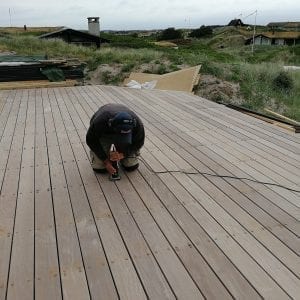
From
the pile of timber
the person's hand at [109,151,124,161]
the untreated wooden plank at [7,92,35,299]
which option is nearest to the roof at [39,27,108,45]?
the pile of timber

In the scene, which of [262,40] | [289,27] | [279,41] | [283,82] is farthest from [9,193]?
[289,27]

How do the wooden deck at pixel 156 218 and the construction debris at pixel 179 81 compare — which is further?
the construction debris at pixel 179 81

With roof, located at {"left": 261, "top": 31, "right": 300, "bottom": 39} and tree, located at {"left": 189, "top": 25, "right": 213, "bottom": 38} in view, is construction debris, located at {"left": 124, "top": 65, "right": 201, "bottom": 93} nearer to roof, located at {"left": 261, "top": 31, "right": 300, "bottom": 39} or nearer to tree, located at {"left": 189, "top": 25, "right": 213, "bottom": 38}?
roof, located at {"left": 261, "top": 31, "right": 300, "bottom": 39}

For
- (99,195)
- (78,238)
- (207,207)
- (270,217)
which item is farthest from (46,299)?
(270,217)

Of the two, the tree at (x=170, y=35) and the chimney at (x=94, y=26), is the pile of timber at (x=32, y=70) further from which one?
the tree at (x=170, y=35)

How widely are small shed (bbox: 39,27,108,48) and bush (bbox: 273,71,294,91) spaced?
46.7ft

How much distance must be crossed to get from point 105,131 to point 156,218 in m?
0.78

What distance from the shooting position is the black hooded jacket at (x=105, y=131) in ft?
9.04

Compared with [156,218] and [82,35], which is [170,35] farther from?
[156,218]

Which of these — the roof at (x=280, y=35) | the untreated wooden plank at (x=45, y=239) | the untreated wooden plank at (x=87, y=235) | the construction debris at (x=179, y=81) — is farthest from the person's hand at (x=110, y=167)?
the roof at (x=280, y=35)

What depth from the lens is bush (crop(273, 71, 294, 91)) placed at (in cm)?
1118

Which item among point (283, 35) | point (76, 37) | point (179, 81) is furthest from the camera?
point (283, 35)

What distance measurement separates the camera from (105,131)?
2.80 meters

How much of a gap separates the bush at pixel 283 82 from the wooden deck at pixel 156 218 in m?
7.37
